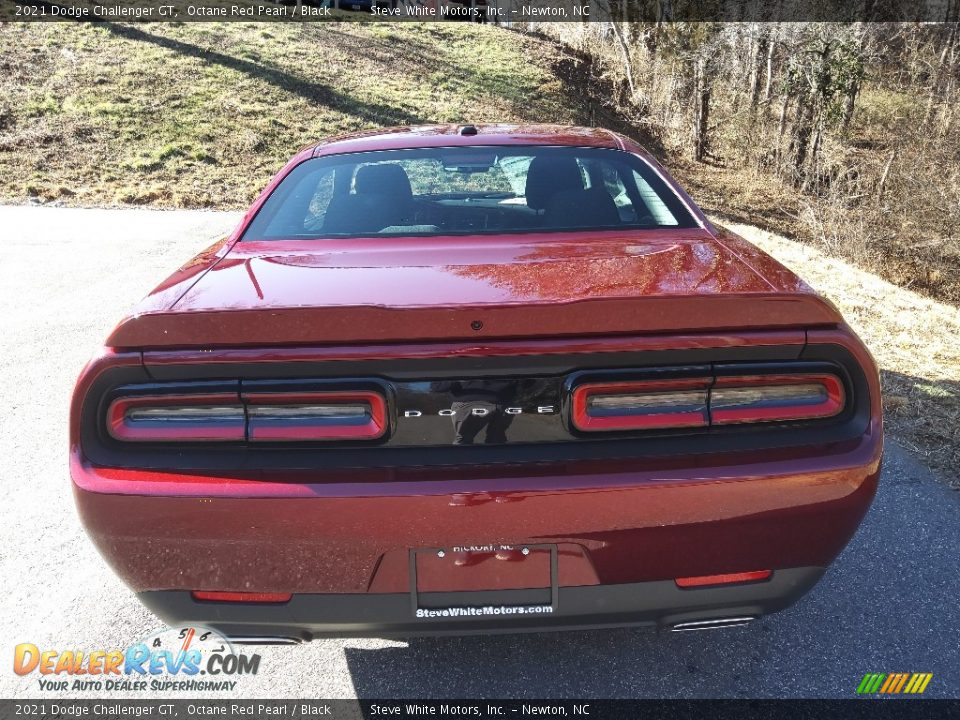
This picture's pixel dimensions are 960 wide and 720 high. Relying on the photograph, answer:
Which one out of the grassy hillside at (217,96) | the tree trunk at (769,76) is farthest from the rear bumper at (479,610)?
the tree trunk at (769,76)

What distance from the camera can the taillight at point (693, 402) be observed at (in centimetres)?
174

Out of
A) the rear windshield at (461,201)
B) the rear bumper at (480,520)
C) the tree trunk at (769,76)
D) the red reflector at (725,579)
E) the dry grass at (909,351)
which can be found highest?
the tree trunk at (769,76)

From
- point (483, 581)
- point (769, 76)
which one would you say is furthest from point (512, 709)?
point (769, 76)

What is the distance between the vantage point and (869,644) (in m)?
2.33

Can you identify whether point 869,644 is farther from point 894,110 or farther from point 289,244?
point 894,110

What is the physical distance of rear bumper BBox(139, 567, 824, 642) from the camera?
5.82 feet

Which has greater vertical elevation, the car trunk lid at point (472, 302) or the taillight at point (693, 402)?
the car trunk lid at point (472, 302)

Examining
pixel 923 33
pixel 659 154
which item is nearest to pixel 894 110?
pixel 923 33

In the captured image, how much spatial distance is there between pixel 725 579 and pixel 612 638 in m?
0.69

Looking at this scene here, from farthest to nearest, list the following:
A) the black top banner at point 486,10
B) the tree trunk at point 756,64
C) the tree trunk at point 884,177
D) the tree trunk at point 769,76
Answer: the tree trunk at point 756,64, the tree trunk at point 769,76, the black top banner at point 486,10, the tree trunk at point 884,177

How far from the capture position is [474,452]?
174 centimetres

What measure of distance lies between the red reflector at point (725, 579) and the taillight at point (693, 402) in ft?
1.27

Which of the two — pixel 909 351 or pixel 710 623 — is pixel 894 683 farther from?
pixel 909 351

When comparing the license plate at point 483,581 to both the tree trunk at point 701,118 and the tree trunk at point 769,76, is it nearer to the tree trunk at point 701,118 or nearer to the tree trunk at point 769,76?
the tree trunk at point 769,76
